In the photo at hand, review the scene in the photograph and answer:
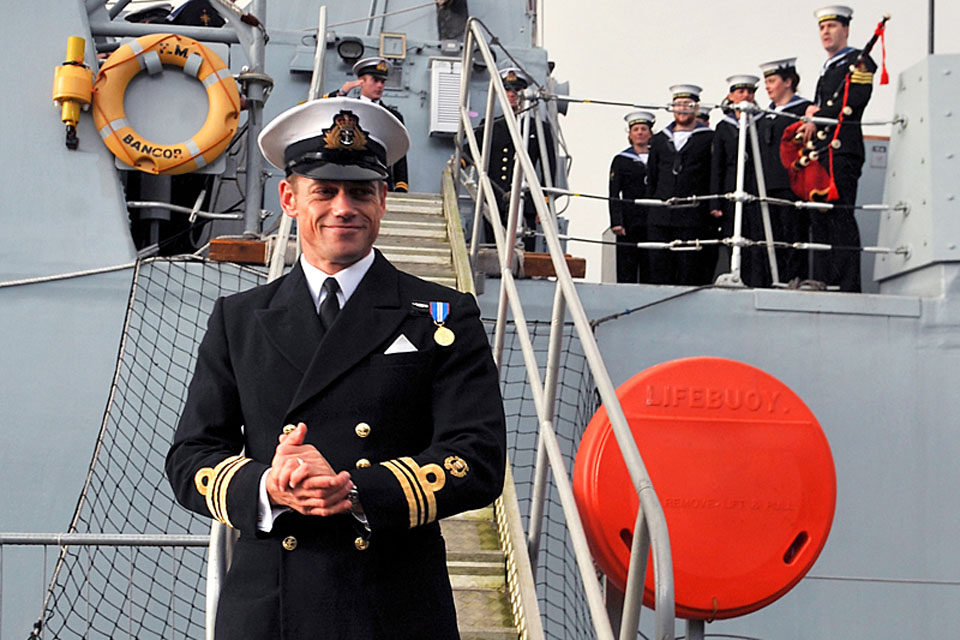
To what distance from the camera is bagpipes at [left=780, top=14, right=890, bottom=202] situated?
20.5ft

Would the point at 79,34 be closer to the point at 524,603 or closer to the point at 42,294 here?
the point at 42,294

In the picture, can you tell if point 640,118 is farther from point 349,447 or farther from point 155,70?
point 349,447

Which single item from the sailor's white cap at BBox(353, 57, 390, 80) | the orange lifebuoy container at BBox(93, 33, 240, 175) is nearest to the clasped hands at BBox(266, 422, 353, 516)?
the orange lifebuoy container at BBox(93, 33, 240, 175)

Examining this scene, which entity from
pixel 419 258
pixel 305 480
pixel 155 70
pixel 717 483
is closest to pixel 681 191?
pixel 419 258

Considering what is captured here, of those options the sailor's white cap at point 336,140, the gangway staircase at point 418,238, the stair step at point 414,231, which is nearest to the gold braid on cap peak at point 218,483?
the sailor's white cap at point 336,140

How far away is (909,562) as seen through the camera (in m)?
5.55

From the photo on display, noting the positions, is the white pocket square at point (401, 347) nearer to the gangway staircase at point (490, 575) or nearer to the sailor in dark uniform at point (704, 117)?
the gangway staircase at point (490, 575)

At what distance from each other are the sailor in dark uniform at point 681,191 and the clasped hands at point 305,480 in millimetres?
4929

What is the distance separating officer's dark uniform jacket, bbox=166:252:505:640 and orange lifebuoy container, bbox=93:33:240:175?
4.02m

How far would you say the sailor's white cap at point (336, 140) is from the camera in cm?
201

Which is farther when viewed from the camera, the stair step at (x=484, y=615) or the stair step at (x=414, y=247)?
the stair step at (x=414, y=247)

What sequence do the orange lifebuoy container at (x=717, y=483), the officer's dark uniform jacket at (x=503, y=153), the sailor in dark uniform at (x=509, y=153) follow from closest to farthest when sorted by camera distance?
the orange lifebuoy container at (x=717, y=483)
the sailor in dark uniform at (x=509, y=153)
the officer's dark uniform jacket at (x=503, y=153)

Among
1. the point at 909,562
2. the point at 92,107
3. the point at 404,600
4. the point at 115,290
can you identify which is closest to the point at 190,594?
the point at 115,290

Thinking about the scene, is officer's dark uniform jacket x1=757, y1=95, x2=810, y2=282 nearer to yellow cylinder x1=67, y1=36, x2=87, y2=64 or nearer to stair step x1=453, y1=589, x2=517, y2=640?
yellow cylinder x1=67, y1=36, x2=87, y2=64
